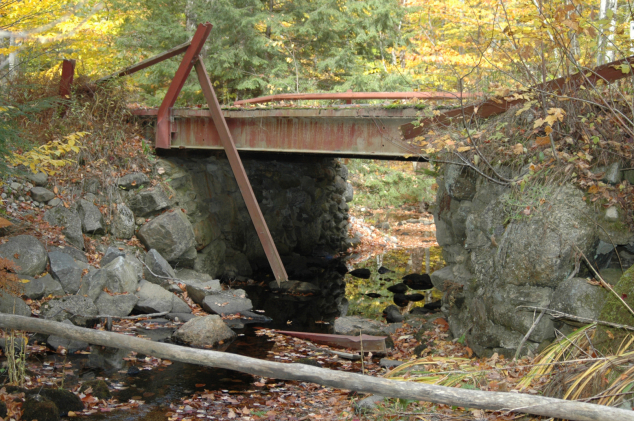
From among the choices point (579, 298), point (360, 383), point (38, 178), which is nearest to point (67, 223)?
point (38, 178)

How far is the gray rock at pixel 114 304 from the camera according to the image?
27.9ft

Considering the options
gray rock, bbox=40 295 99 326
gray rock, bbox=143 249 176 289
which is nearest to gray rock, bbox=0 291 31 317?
gray rock, bbox=40 295 99 326

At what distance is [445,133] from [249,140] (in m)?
4.87

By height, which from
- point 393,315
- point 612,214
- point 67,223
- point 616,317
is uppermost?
point 612,214

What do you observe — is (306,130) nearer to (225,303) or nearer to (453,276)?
(225,303)

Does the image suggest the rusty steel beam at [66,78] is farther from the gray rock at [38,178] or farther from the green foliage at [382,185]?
the green foliage at [382,185]

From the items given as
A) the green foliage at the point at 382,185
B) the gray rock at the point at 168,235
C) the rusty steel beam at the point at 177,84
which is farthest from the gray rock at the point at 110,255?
the green foliage at the point at 382,185

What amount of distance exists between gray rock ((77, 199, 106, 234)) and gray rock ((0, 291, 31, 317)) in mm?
2930

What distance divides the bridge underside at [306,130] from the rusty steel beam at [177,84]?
0.61 feet

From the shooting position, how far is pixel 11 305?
23.7ft

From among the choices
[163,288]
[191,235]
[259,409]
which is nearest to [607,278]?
[259,409]

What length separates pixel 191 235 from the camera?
11.7m

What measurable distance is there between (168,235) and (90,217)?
1.62m

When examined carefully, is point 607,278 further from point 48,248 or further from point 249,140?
point 48,248
